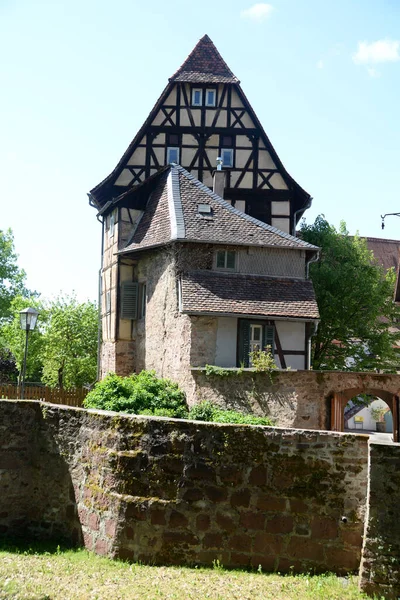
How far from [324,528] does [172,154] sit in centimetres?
2172

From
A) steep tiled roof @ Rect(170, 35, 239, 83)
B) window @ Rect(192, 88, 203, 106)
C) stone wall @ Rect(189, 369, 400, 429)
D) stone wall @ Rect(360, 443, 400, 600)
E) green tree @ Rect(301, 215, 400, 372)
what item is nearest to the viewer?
stone wall @ Rect(360, 443, 400, 600)

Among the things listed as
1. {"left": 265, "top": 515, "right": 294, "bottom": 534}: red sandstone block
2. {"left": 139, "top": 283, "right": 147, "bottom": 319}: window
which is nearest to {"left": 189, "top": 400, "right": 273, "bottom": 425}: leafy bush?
{"left": 139, "top": 283, "right": 147, "bottom": 319}: window

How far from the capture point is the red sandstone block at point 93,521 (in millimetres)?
9250

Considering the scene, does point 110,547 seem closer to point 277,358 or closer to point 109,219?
point 277,358

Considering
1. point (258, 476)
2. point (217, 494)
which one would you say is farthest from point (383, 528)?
point (217, 494)

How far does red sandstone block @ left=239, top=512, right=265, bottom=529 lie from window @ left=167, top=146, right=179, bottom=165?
69.7 ft

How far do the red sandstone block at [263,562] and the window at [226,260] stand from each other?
46.9 feet

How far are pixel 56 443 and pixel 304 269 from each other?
14.1 m

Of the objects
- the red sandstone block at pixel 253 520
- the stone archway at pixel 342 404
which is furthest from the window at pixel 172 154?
→ the red sandstone block at pixel 253 520

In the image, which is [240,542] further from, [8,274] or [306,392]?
[8,274]

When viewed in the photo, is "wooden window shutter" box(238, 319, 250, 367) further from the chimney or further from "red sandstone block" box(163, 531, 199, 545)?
"red sandstone block" box(163, 531, 199, 545)

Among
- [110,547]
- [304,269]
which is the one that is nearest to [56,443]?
[110,547]

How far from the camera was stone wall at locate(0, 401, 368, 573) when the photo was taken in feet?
27.7

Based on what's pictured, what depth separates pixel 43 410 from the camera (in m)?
10.3
